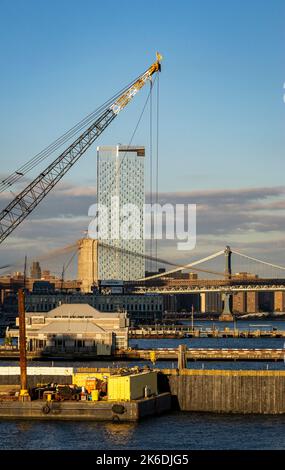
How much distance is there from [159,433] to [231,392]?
24.1ft

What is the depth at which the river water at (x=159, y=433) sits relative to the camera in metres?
46.8

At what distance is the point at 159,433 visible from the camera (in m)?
49.2

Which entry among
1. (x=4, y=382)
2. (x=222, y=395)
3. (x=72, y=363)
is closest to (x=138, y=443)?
(x=222, y=395)

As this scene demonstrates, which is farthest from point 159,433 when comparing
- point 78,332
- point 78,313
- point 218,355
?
point 78,313

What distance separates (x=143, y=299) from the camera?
194m

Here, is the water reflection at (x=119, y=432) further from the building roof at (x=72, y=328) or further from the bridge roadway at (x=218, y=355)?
the building roof at (x=72, y=328)

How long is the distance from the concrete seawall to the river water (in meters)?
0.85

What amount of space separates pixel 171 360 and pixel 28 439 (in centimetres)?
4580

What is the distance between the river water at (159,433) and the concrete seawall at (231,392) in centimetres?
85

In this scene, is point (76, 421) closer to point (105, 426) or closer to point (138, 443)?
point (105, 426)

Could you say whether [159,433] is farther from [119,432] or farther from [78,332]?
[78,332]

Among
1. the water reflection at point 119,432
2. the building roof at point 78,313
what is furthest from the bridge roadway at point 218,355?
the water reflection at point 119,432

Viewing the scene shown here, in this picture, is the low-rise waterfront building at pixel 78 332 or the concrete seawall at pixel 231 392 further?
the low-rise waterfront building at pixel 78 332

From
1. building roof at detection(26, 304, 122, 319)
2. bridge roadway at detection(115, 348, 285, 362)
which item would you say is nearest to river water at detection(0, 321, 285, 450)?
bridge roadway at detection(115, 348, 285, 362)
